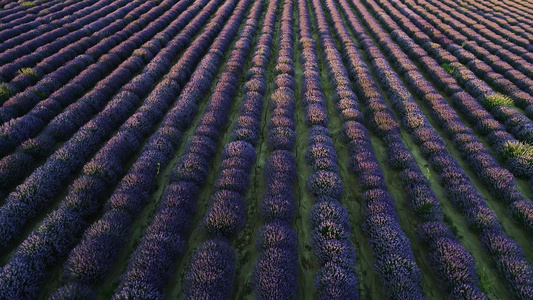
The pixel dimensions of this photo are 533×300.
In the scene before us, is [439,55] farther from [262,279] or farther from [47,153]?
[47,153]

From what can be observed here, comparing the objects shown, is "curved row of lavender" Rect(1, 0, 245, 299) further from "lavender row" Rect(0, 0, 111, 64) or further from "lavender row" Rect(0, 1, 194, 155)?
"lavender row" Rect(0, 0, 111, 64)

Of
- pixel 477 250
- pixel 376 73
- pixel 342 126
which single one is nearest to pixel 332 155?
pixel 342 126

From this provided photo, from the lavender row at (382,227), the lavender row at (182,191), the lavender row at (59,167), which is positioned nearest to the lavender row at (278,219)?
the lavender row at (382,227)

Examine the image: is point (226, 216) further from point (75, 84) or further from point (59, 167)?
point (75, 84)

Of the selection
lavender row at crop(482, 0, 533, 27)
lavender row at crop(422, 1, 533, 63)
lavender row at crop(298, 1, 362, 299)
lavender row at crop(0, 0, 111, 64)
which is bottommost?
lavender row at crop(482, 0, 533, 27)

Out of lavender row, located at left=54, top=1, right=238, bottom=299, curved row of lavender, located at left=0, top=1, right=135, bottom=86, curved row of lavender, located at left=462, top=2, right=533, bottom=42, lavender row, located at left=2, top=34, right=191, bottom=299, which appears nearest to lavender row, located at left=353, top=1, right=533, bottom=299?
lavender row, located at left=54, top=1, right=238, bottom=299

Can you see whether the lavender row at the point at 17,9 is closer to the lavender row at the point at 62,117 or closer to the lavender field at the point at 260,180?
the lavender field at the point at 260,180

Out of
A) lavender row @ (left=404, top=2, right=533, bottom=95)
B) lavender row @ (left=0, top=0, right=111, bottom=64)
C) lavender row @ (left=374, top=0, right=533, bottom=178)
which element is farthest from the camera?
lavender row @ (left=0, top=0, right=111, bottom=64)
